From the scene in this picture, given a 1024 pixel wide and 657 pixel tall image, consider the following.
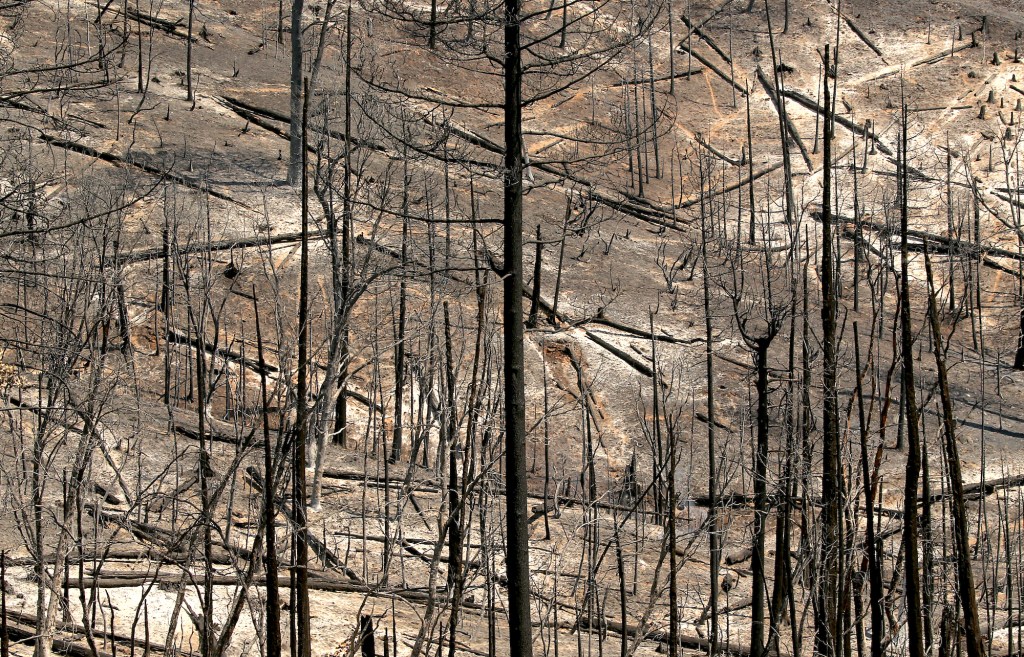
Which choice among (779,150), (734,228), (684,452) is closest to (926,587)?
(684,452)

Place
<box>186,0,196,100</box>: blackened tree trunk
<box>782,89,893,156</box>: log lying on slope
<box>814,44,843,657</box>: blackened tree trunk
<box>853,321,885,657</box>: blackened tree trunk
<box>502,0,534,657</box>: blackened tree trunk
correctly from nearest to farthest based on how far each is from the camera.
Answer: <box>502,0,534,657</box>: blackened tree trunk, <box>853,321,885,657</box>: blackened tree trunk, <box>814,44,843,657</box>: blackened tree trunk, <box>186,0,196,100</box>: blackened tree trunk, <box>782,89,893,156</box>: log lying on slope

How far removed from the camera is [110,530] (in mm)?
20688

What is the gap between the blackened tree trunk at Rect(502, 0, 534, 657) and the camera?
10070mm

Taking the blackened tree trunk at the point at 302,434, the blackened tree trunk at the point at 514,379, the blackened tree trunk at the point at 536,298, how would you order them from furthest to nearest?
the blackened tree trunk at the point at 536,298, the blackened tree trunk at the point at 302,434, the blackened tree trunk at the point at 514,379

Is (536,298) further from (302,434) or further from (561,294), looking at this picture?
(302,434)

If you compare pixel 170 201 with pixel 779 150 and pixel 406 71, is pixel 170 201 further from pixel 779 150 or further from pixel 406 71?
pixel 779 150

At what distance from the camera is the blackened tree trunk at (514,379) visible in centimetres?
1007

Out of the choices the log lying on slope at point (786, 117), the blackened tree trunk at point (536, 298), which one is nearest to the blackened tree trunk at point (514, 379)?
the blackened tree trunk at point (536, 298)

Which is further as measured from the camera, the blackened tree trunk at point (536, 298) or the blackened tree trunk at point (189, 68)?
the blackened tree trunk at point (189, 68)

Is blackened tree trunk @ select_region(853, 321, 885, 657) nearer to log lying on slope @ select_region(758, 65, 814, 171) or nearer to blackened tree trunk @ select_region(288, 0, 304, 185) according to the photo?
blackened tree trunk @ select_region(288, 0, 304, 185)

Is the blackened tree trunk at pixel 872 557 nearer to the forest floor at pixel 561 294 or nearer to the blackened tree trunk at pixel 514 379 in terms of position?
the forest floor at pixel 561 294

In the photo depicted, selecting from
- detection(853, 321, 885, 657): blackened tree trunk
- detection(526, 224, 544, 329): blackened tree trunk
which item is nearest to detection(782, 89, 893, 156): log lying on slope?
detection(526, 224, 544, 329): blackened tree trunk

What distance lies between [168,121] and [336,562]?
18789mm

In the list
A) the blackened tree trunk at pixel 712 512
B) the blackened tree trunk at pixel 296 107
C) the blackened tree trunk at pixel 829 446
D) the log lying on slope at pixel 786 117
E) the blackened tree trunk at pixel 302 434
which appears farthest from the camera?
the log lying on slope at pixel 786 117
